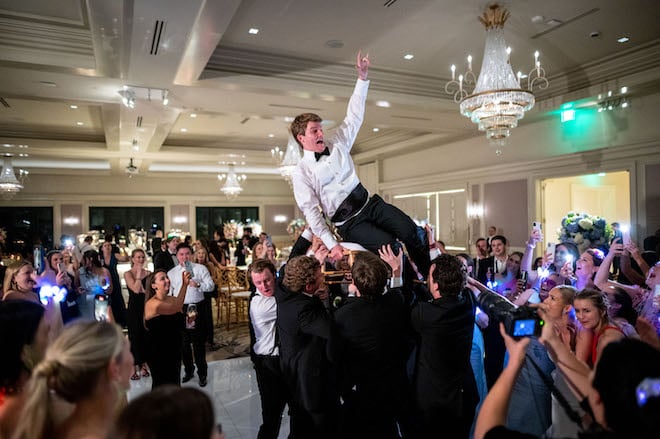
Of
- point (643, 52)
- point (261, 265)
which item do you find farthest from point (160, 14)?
point (643, 52)

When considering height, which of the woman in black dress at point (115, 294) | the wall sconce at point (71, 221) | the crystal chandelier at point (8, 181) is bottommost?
the woman in black dress at point (115, 294)

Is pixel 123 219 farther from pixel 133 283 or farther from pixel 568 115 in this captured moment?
pixel 568 115

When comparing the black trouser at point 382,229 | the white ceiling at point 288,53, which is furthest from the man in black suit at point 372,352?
the white ceiling at point 288,53

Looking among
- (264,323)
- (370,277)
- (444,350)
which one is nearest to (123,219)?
(264,323)

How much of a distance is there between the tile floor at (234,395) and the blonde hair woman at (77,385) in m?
2.18

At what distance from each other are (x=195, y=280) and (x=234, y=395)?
1412 millimetres

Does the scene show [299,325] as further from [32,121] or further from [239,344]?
[32,121]

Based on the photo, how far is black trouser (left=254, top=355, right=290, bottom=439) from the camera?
322 cm

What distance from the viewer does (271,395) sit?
323 cm

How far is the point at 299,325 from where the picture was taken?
2.64 m

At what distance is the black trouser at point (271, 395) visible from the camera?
3217 mm

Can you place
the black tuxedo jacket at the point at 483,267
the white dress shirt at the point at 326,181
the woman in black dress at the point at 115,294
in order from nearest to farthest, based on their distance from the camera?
the white dress shirt at the point at 326,181, the black tuxedo jacket at the point at 483,267, the woman in black dress at the point at 115,294

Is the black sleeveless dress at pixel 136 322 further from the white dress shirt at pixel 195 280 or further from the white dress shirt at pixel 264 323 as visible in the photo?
the white dress shirt at pixel 264 323

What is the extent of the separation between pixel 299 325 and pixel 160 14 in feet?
12.1
